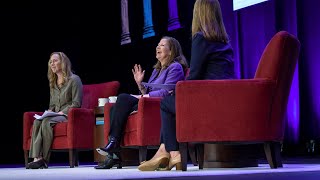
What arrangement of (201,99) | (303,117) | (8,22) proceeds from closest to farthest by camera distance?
(201,99)
(303,117)
(8,22)

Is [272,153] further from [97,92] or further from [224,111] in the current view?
[97,92]

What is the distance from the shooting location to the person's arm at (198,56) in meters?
3.54

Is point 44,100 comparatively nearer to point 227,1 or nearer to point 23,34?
point 23,34

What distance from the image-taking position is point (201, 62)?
3.54m

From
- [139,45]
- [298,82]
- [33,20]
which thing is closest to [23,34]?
[33,20]

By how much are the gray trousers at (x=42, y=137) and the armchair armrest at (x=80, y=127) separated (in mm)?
176

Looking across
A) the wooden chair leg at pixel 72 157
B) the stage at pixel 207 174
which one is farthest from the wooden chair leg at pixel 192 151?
the wooden chair leg at pixel 72 157

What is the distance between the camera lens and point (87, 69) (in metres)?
7.89

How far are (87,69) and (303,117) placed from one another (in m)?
3.07

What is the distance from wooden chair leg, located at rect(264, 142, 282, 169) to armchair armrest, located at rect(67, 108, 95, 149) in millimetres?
2158

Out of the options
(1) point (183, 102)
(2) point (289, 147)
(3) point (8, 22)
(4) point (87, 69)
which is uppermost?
(3) point (8, 22)

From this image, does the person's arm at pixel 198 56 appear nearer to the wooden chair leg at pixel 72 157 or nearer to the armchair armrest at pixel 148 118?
the armchair armrest at pixel 148 118

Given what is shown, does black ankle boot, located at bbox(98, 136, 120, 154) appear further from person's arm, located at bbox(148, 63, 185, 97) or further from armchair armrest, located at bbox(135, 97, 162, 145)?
person's arm, located at bbox(148, 63, 185, 97)

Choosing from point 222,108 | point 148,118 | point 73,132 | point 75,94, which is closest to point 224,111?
point 222,108
